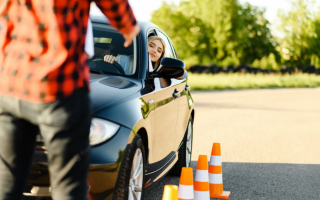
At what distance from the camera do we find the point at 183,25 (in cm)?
7481

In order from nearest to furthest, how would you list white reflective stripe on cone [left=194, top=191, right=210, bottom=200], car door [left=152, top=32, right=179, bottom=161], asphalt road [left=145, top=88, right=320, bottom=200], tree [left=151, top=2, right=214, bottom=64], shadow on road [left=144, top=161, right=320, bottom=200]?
1. car door [left=152, top=32, right=179, bottom=161]
2. white reflective stripe on cone [left=194, top=191, right=210, bottom=200]
3. shadow on road [left=144, top=161, right=320, bottom=200]
4. asphalt road [left=145, top=88, right=320, bottom=200]
5. tree [left=151, top=2, right=214, bottom=64]

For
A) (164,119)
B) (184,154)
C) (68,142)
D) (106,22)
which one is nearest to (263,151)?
(184,154)

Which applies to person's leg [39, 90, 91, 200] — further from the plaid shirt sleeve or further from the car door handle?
the car door handle

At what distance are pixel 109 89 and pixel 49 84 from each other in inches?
69.4

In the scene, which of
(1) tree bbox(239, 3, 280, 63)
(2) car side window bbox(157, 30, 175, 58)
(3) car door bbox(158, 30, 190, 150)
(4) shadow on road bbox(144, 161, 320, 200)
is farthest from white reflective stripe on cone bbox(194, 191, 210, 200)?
(1) tree bbox(239, 3, 280, 63)

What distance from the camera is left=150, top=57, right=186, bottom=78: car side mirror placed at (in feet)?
13.5

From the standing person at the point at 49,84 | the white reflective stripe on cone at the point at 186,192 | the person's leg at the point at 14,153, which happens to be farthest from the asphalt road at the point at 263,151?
the standing person at the point at 49,84

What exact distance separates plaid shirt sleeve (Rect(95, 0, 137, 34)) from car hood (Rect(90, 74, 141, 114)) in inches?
46.0

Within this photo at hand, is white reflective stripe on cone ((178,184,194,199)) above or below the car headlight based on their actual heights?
below

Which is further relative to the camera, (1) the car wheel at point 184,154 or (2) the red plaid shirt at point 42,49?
(1) the car wheel at point 184,154

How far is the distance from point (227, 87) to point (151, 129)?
28.9 meters

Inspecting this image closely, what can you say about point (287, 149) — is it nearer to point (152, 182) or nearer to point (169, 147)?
point (169, 147)

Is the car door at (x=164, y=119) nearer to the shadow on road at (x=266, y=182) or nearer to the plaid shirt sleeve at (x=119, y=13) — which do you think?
the shadow on road at (x=266, y=182)

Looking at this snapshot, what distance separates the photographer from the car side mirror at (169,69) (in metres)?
4.11
